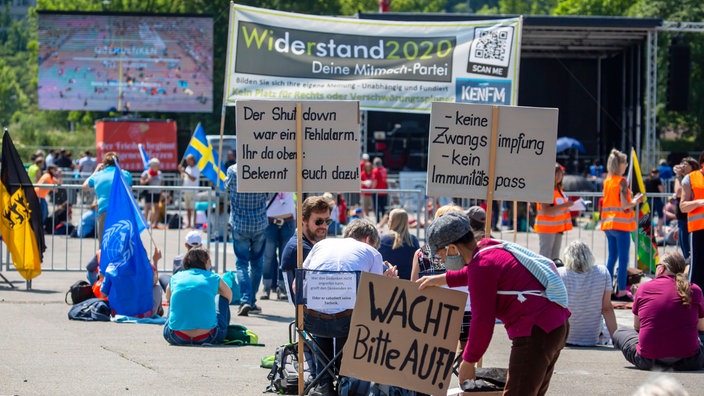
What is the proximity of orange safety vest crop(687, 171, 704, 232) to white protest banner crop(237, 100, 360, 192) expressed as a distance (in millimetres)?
5359

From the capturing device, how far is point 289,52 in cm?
1423

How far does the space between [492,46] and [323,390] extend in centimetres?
728

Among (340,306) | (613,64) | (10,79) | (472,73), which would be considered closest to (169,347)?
(340,306)

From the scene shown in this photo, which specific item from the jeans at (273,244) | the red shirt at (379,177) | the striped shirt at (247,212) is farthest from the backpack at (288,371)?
the red shirt at (379,177)

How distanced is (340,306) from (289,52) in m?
6.76

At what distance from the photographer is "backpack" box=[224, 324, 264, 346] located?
1056cm

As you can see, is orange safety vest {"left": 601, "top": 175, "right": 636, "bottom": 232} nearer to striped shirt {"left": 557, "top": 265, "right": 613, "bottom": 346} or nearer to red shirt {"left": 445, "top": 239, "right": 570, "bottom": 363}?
striped shirt {"left": 557, "top": 265, "right": 613, "bottom": 346}

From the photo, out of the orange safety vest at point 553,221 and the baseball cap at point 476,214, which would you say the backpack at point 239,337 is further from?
the orange safety vest at point 553,221

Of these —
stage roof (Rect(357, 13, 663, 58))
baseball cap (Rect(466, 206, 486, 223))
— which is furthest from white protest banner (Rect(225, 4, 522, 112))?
stage roof (Rect(357, 13, 663, 58))

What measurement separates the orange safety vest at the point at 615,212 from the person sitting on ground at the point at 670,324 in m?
4.34

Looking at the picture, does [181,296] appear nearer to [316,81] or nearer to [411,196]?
[316,81]

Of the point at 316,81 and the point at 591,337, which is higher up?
the point at 316,81

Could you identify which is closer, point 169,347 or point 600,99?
point 169,347

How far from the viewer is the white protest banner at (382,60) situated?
14047mm
